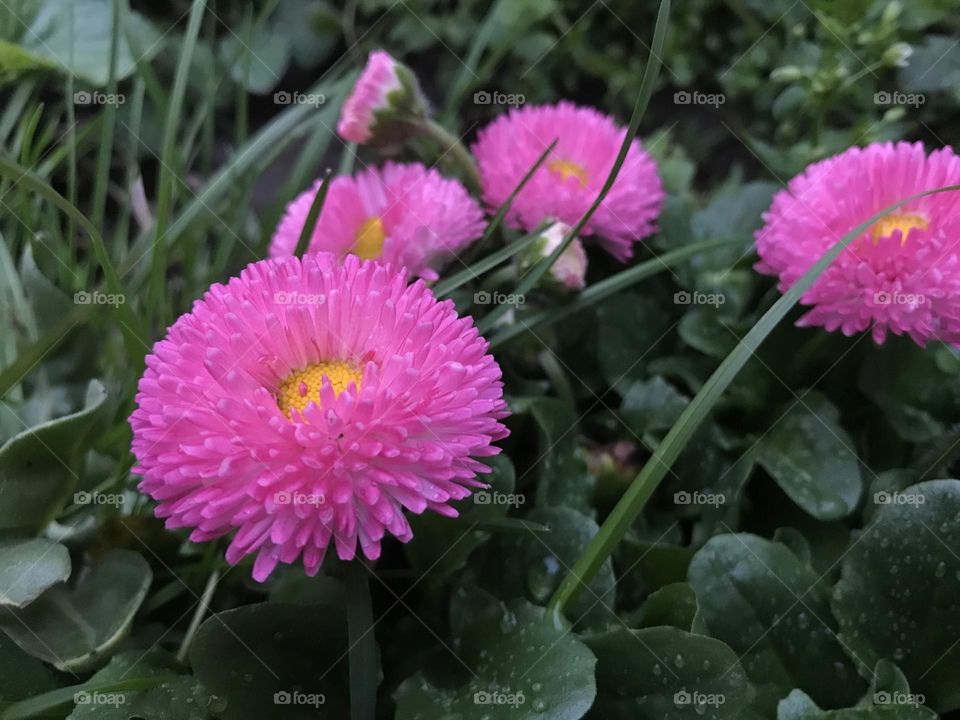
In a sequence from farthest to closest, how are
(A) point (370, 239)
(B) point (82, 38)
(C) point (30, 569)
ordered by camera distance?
(B) point (82, 38) < (A) point (370, 239) < (C) point (30, 569)

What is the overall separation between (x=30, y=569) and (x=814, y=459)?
0.62 meters

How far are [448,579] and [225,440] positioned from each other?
0.89 ft

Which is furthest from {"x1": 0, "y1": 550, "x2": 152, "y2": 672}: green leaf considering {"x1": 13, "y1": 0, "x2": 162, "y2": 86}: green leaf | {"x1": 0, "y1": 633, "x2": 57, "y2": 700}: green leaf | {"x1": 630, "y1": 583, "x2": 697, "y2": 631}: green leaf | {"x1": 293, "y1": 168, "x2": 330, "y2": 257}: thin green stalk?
{"x1": 13, "y1": 0, "x2": 162, "y2": 86}: green leaf

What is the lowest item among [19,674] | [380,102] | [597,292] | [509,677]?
[19,674]

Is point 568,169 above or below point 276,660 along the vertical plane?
above

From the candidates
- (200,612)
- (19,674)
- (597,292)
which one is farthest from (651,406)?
(19,674)

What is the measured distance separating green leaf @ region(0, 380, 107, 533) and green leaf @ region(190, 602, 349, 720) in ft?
0.61

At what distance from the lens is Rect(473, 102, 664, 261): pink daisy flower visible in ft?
2.47

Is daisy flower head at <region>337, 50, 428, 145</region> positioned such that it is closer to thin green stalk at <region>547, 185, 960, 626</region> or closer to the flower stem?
the flower stem

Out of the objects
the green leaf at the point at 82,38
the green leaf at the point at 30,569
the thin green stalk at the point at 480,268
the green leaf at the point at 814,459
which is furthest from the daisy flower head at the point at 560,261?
the green leaf at the point at 82,38

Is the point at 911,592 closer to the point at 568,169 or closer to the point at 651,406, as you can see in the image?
the point at 651,406

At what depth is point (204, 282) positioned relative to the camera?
883 mm

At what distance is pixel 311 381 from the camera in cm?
52

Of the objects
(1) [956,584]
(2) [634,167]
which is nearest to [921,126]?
(2) [634,167]
